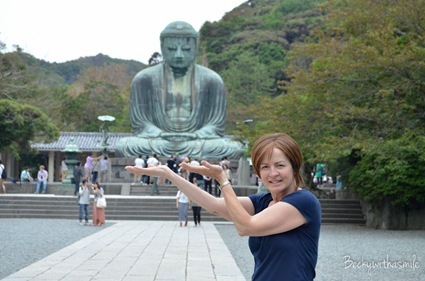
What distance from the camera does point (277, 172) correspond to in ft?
9.09

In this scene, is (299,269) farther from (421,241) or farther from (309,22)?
(309,22)

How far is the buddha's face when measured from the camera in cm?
2914

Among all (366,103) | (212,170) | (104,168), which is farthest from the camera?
(104,168)

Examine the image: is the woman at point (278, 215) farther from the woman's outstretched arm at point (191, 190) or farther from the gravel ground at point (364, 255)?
the gravel ground at point (364, 255)

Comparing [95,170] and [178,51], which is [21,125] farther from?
[178,51]

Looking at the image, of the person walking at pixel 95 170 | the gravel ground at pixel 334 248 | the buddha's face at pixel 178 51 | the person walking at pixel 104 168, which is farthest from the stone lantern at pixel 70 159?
the gravel ground at pixel 334 248

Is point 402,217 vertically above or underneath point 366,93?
underneath

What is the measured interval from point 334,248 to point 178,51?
58.9 ft

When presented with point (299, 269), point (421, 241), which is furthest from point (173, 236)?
point (299, 269)

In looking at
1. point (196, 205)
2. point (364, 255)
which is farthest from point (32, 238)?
point (364, 255)

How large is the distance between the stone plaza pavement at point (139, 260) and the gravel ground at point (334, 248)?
11.1 inches

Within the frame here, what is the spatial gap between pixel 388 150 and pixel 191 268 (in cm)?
779

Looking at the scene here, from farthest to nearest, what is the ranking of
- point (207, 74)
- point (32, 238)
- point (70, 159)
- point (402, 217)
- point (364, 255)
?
point (207, 74) → point (70, 159) → point (402, 217) → point (32, 238) → point (364, 255)

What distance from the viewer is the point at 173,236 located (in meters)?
14.0
